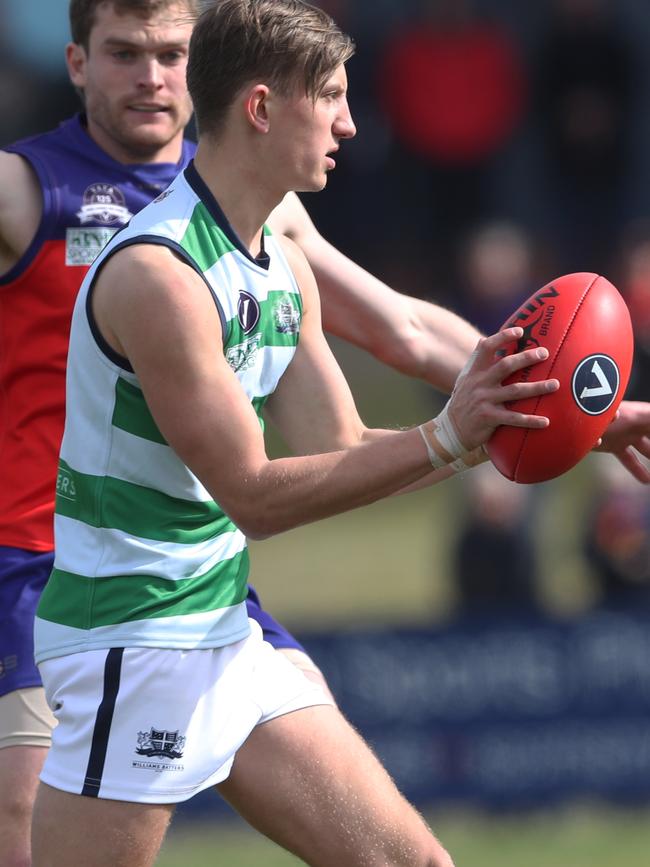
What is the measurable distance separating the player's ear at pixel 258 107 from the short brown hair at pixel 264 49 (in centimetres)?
2

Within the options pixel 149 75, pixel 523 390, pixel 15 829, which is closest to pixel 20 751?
pixel 15 829

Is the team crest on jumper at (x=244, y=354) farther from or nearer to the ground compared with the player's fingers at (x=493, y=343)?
nearer to the ground

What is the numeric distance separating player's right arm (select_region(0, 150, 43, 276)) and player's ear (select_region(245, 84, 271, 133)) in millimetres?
839

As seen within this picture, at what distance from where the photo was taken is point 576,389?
11.5 ft

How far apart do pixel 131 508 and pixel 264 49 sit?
3.22ft

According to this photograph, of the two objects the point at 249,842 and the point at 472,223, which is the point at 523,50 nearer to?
the point at 472,223

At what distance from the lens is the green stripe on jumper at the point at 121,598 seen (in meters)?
3.59

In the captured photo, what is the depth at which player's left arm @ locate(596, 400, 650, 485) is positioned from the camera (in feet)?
13.8

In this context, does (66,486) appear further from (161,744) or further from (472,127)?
(472,127)

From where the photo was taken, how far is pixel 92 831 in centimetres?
348

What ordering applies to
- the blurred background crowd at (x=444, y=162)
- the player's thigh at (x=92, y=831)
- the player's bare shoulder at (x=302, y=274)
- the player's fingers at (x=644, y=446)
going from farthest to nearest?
1. the blurred background crowd at (x=444, y=162)
2. the player's fingers at (x=644, y=446)
3. the player's bare shoulder at (x=302, y=274)
4. the player's thigh at (x=92, y=831)

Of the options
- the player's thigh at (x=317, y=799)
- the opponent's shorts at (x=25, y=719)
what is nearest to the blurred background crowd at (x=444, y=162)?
the opponent's shorts at (x=25, y=719)

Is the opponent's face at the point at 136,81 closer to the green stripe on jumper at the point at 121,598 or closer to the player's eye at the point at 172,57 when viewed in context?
the player's eye at the point at 172,57

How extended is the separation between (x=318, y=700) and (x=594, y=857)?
4518mm
